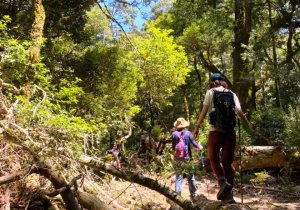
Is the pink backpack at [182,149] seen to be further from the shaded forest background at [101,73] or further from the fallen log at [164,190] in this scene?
the fallen log at [164,190]

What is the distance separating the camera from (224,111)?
525 cm

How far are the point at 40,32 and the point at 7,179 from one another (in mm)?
5969

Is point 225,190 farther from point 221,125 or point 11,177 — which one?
point 11,177

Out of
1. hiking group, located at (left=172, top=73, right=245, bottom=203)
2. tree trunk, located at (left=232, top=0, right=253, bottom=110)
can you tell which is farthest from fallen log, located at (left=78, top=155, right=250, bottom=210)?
tree trunk, located at (left=232, top=0, right=253, bottom=110)

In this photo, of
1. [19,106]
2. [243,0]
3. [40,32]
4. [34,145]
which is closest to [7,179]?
[34,145]

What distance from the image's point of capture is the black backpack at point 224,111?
206 inches

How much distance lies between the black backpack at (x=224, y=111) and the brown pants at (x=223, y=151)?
117 mm

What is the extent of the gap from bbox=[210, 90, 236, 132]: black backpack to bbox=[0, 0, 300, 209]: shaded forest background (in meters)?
0.38

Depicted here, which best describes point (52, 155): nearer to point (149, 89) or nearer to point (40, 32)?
Answer: point (40, 32)

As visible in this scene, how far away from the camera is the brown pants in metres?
5.32

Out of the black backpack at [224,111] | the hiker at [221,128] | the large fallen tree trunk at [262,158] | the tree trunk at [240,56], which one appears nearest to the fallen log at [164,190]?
the hiker at [221,128]

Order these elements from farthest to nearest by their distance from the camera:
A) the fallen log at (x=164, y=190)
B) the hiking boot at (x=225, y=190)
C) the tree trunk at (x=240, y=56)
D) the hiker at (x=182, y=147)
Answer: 1. the tree trunk at (x=240, y=56)
2. the hiker at (x=182, y=147)
3. the hiking boot at (x=225, y=190)
4. the fallen log at (x=164, y=190)

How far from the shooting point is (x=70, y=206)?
5316 millimetres

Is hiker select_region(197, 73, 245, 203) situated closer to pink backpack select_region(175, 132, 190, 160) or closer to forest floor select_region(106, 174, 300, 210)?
forest floor select_region(106, 174, 300, 210)
